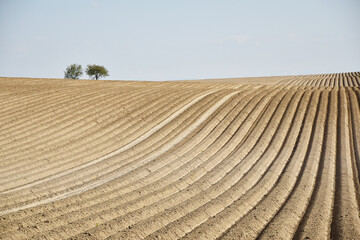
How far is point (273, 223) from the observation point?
8.77 m

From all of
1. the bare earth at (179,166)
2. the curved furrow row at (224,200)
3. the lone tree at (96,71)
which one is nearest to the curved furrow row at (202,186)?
the bare earth at (179,166)

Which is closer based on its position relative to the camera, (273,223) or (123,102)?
(273,223)

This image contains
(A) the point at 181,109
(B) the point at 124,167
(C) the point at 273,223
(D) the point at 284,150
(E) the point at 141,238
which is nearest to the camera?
(E) the point at 141,238

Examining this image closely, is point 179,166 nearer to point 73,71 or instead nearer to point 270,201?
point 270,201

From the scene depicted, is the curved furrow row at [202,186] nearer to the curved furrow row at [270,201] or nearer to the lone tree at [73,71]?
the curved furrow row at [270,201]

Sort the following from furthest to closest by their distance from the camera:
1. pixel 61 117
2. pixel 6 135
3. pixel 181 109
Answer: pixel 181 109 < pixel 61 117 < pixel 6 135

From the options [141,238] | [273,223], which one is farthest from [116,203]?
[273,223]

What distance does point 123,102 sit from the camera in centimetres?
2269

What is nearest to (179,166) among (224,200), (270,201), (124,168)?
(124,168)

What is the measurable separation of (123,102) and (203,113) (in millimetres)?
5014

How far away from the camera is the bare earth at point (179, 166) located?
8.55 metres

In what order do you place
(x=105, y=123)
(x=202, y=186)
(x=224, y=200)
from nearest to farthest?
1. (x=224, y=200)
2. (x=202, y=186)
3. (x=105, y=123)

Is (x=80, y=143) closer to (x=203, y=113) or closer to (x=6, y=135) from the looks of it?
(x=6, y=135)

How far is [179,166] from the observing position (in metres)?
13.5
